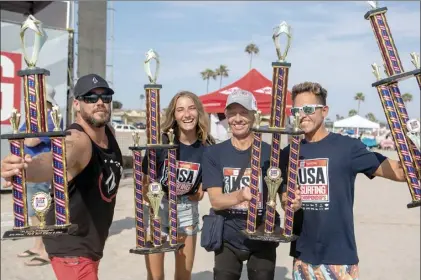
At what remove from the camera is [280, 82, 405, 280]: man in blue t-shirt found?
2.59 meters

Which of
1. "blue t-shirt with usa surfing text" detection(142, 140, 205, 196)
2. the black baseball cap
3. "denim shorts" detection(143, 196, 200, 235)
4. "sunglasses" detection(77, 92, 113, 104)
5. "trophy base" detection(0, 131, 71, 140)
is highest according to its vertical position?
the black baseball cap

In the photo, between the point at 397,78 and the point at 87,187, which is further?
the point at 87,187

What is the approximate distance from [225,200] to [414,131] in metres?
1.16

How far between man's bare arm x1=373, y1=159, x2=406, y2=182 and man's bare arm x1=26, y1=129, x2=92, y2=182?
1.71 metres

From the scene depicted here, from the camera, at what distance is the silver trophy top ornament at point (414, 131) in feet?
7.16

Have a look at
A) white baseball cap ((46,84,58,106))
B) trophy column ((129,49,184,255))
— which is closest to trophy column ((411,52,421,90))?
trophy column ((129,49,184,255))

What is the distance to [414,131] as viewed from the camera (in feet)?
7.21

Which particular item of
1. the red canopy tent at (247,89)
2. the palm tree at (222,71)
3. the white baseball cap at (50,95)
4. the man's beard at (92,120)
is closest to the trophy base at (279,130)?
the man's beard at (92,120)

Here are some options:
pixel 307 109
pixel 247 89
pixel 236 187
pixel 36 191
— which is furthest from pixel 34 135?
pixel 247 89

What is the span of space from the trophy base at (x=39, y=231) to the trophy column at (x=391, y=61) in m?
1.81

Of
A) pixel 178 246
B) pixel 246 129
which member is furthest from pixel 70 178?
pixel 246 129

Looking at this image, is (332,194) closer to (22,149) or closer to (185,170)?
(185,170)

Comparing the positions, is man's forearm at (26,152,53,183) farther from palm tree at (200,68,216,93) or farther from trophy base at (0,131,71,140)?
palm tree at (200,68,216,93)

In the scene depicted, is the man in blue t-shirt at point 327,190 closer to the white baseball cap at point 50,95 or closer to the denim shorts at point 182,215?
the denim shorts at point 182,215
